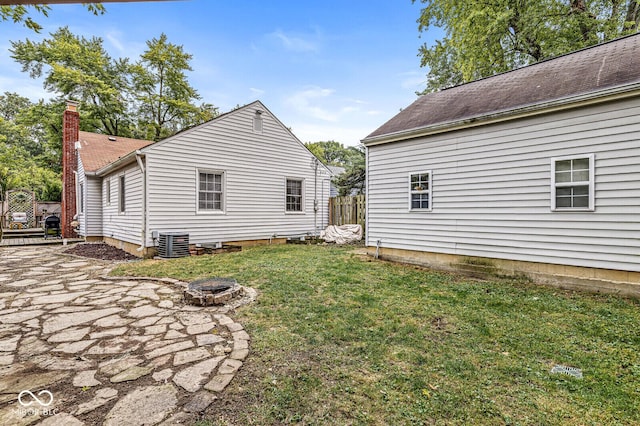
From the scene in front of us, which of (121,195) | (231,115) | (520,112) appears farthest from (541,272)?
(121,195)

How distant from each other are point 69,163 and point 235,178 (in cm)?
883

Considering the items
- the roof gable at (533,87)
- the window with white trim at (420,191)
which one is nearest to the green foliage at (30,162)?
the window with white trim at (420,191)

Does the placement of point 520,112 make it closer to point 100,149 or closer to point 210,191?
point 210,191

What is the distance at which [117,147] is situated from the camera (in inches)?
549

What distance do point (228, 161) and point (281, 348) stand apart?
7.92 m

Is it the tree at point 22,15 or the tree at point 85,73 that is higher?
the tree at point 85,73

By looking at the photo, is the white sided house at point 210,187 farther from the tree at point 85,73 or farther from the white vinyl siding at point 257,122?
the tree at point 85,73

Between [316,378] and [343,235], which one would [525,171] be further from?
[343,235]

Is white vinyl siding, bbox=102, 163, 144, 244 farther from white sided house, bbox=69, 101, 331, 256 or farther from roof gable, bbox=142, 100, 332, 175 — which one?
roof gable, bbox=142, 100, 332, 175

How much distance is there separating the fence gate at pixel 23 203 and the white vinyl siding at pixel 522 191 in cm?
1875

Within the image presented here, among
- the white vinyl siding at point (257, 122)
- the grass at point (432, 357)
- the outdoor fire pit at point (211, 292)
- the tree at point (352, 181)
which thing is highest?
the white vinyl siding at point (257, 122)

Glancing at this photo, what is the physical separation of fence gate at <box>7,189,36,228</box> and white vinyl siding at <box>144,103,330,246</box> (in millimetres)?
12715

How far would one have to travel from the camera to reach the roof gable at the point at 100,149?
39.5ft

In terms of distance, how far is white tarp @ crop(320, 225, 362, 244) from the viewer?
1128 cm
